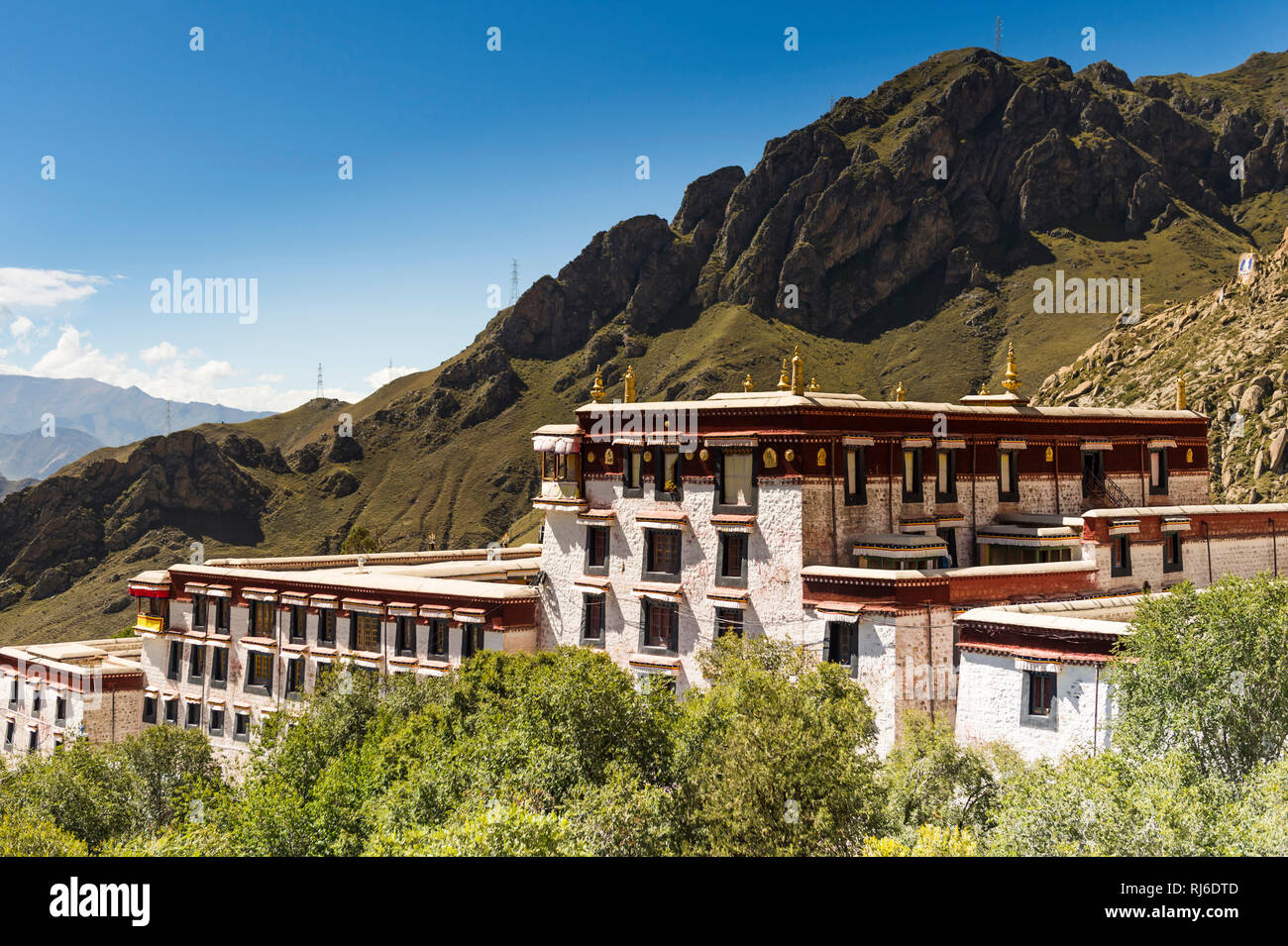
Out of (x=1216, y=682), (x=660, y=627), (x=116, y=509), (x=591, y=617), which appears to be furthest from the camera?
(x=116, y=509)

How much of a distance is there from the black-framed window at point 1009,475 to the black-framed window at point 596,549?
1715 centimetres

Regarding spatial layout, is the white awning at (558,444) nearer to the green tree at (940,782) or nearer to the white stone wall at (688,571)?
the white stone wall at (688,571)

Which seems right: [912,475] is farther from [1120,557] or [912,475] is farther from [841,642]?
[841,642]

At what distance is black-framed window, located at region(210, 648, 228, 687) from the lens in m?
51.6

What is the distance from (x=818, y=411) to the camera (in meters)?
36.8

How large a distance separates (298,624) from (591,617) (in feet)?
52.1

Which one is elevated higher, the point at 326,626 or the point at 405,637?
the point at 326,626

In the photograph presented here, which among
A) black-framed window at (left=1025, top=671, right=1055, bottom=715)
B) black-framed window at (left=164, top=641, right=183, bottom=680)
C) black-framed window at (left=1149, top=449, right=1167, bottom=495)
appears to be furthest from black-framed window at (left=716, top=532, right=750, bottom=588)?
black-framed window at (left=164, top=641, right=183, bottom=680)

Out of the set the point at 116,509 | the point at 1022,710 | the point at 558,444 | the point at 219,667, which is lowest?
the point at 219,667

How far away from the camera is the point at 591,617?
42781mm

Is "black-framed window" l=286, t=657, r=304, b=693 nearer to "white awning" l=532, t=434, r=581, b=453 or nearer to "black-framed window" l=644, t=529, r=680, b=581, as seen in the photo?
"white awning" l=532, t=434, r=581, b=453

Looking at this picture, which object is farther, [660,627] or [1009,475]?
[1009,475]

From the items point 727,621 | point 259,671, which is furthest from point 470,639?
point 259,671
